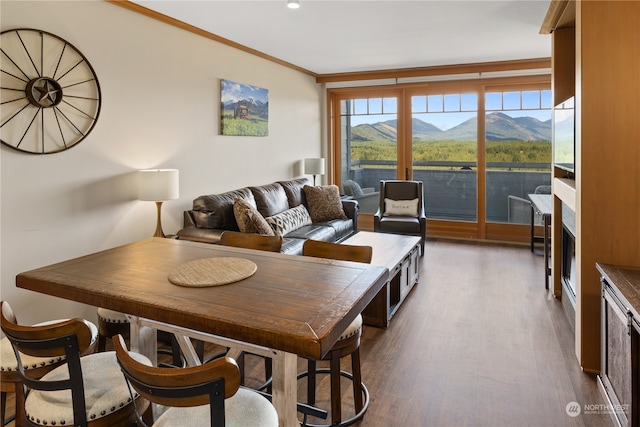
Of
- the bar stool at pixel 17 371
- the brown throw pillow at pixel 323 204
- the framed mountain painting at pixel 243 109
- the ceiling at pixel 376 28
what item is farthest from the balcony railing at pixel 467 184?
the bar stool at pixel 17 371

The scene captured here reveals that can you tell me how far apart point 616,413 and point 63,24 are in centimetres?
415

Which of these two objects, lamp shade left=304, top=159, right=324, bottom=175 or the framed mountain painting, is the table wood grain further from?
lamp shade left=304, top=159, right=324, bottom=175

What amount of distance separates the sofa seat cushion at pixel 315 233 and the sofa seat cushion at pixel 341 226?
0.11m

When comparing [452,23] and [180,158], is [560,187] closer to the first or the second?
[452,23]

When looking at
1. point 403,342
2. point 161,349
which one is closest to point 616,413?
point 403,342

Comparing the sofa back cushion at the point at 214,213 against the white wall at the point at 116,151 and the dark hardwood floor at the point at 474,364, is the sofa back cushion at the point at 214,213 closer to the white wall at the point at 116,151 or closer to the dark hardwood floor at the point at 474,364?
the white wall at the point at 116,151

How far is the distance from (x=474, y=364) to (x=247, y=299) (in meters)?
1.89

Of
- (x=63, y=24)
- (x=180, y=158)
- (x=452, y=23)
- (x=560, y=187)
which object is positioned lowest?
(x=560, y=187)

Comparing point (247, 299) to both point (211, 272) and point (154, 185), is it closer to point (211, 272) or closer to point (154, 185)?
point (211, 272)

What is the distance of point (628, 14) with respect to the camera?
7.87ft

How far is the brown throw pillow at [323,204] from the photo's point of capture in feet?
18.7

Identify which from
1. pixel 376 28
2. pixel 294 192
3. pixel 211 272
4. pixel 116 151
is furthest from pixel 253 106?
pixel 211 272

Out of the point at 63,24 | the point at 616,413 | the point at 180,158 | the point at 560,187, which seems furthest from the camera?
the point at 180,158

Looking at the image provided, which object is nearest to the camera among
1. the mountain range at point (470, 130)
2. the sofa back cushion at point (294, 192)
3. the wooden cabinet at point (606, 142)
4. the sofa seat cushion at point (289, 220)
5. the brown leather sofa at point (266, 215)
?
the wooden cabinet at point (606, 142)
